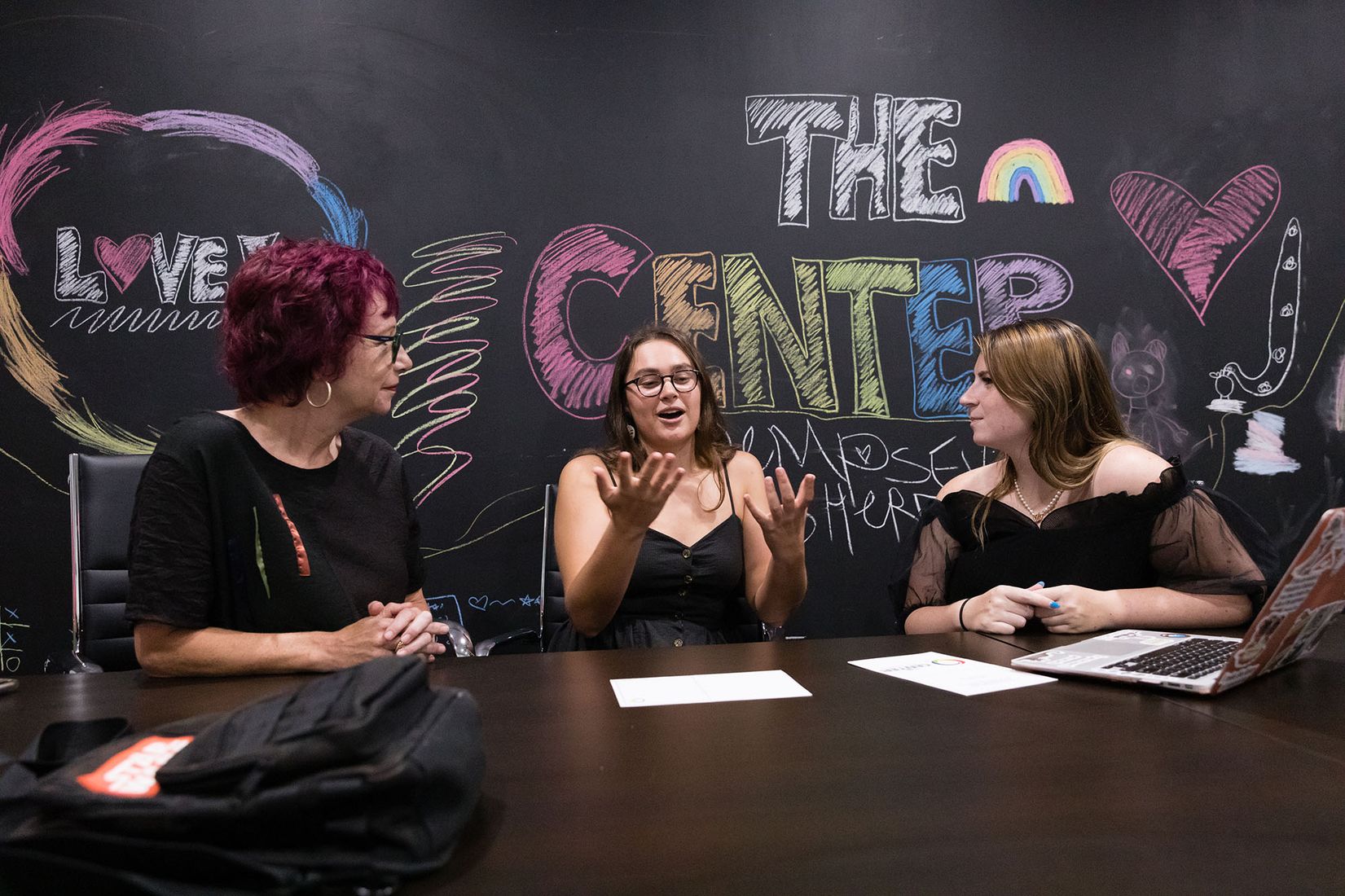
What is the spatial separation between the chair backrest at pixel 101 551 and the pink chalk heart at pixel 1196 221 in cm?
320

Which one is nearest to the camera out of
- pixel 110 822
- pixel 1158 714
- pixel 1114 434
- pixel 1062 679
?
pixel 110 822

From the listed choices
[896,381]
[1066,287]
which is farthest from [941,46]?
[896,381]

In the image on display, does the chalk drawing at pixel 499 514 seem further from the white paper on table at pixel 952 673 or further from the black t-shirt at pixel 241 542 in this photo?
the white paper on table at pixel 952 673

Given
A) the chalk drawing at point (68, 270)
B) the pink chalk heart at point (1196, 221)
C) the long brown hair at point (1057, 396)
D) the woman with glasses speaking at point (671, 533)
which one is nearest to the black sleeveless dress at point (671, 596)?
the woman with glasses speaking at point (671, 533)

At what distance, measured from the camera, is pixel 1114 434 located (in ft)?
7.02

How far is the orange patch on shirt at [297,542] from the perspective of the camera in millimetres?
1666

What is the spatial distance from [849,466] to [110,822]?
8.28ft

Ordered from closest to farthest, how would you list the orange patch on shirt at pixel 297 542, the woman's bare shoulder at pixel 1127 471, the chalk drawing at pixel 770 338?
1. the orange patch on shirt at pixel 297 542
2. the woman's bare shoulder at pixel 1127 471
3. the chalk drawing at pixel 770 338

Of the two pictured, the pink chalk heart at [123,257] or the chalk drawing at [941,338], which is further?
the chalk drawing at [941,338]

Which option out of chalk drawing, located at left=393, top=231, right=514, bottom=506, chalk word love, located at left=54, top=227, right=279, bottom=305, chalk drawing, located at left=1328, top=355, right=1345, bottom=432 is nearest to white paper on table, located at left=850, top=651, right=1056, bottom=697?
chalk drawing, located at left=393, top=231, right=514, bottom=506

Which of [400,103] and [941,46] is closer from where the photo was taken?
[400,103]

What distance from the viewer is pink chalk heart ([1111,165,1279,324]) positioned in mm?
3107

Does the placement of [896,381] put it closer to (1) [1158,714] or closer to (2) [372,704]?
(1) [1158,714]

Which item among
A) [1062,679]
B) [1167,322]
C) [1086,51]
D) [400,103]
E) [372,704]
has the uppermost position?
[1086,51]
